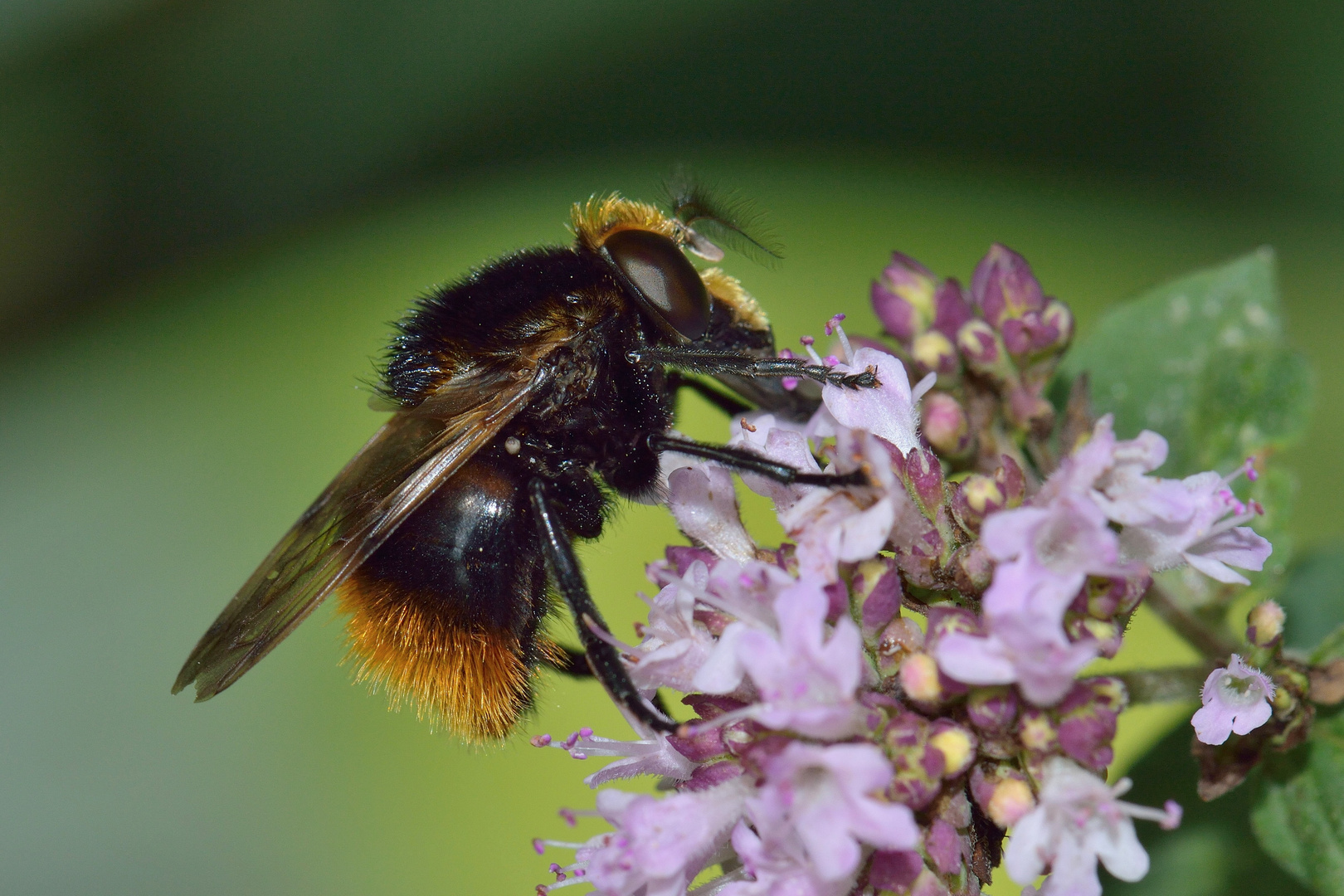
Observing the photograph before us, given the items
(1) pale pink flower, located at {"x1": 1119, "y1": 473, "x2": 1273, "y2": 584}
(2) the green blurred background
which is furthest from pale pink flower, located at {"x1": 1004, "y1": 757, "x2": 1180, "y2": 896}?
(2) the green blurred background

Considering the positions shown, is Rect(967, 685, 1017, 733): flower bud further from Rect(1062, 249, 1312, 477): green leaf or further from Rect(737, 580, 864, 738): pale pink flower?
Rect(1062, 249, 1312, 477): green leaf

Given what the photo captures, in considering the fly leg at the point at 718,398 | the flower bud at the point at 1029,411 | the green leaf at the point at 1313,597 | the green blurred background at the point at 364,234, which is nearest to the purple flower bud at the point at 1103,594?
the flower bud at the point at 1029,411

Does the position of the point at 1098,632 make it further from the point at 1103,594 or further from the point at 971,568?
the point at 971,568

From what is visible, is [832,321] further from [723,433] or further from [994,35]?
[994,35]

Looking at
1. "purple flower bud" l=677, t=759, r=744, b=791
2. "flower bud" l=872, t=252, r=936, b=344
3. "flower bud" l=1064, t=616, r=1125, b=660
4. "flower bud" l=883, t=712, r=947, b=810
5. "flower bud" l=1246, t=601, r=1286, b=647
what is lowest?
"flower bud" l=1246, t=601, r=1286, b=647

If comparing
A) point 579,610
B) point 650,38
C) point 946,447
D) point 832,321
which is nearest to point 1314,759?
point 946,447

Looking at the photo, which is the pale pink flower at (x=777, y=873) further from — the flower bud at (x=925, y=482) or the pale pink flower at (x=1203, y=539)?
the pale pink flower at (x=1203, y=539)
